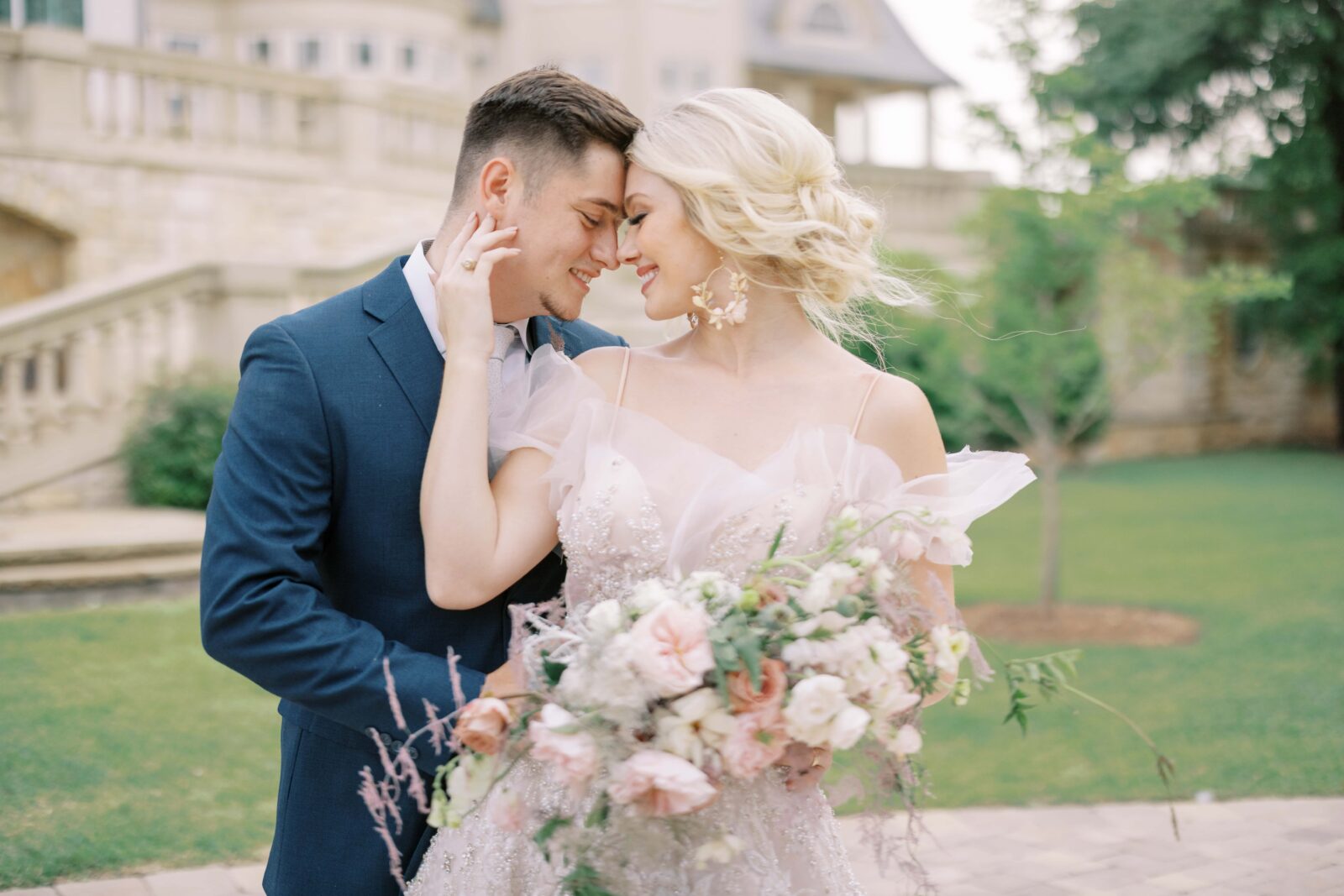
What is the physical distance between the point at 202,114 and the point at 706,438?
13.7 metres

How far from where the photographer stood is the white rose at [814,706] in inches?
81.0

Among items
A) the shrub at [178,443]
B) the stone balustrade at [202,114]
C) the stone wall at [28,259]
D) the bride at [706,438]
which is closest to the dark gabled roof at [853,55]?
the stone balustrade at [202,114]

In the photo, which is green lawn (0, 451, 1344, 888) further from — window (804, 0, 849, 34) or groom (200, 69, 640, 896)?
window (804, 0, 849, 34)

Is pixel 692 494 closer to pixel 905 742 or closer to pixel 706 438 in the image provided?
pixel 706 438

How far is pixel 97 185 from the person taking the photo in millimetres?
14188

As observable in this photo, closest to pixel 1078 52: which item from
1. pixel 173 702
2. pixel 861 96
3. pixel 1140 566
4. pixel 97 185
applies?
pixel 861 96

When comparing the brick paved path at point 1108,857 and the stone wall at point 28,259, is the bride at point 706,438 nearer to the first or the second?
the brick paved path at point 1108,857

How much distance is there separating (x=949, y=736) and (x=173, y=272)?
7.17m

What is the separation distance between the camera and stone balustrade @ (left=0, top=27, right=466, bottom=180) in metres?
13.4

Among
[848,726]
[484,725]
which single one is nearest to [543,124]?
[484,725]

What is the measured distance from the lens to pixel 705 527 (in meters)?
2.62

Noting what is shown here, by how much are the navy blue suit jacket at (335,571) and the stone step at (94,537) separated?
5784 millimetres

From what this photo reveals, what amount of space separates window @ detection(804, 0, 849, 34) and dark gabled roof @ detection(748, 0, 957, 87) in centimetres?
50

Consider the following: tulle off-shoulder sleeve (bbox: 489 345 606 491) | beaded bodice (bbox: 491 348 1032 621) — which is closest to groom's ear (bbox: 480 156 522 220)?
tulle off-shoulder sleeve (bbox: 489 345 606 491)
